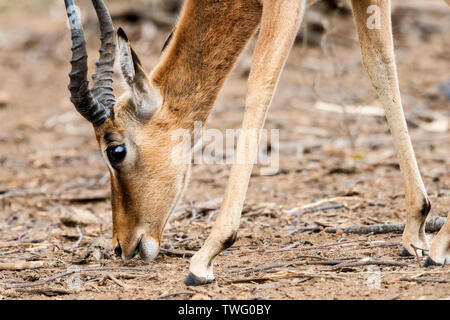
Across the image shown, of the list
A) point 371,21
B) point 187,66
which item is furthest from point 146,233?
point 371,21

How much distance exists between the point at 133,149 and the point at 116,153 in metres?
0.16

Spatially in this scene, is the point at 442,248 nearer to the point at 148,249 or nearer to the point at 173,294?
the point at 173,294

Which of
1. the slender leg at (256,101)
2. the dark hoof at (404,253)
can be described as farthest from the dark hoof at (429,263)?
the slender leg at (256,101)

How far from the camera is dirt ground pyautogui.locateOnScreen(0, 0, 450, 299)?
14.4 ft

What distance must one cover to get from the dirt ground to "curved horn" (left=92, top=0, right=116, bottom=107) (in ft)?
4.36

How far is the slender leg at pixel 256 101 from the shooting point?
4266mm

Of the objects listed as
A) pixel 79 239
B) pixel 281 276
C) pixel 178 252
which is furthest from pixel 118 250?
pixel 281 276

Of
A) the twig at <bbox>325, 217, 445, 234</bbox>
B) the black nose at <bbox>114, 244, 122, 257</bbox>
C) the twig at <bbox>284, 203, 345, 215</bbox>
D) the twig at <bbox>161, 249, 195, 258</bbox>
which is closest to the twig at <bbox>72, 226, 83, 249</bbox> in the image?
the black nose at <bbox>114, 244, 122, 257</bbox>

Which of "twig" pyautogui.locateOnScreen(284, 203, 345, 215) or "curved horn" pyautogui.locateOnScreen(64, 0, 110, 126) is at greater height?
"curved horn" pyautogui.locateOnScreen(64, 0, 110, 126)

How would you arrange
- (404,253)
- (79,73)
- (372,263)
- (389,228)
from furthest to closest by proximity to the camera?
(389,228), (79,73), (404,253), (372,263)

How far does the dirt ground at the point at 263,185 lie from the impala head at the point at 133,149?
0.29 meters

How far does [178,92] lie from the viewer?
17.9 ft

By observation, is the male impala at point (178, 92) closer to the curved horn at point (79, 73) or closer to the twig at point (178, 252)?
the curved horn at point (79, 73)

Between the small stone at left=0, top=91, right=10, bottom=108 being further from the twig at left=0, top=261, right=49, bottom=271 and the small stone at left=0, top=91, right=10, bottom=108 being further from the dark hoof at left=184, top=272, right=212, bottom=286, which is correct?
the dark hoof at left=184, top=272, right=212, bottom=286
